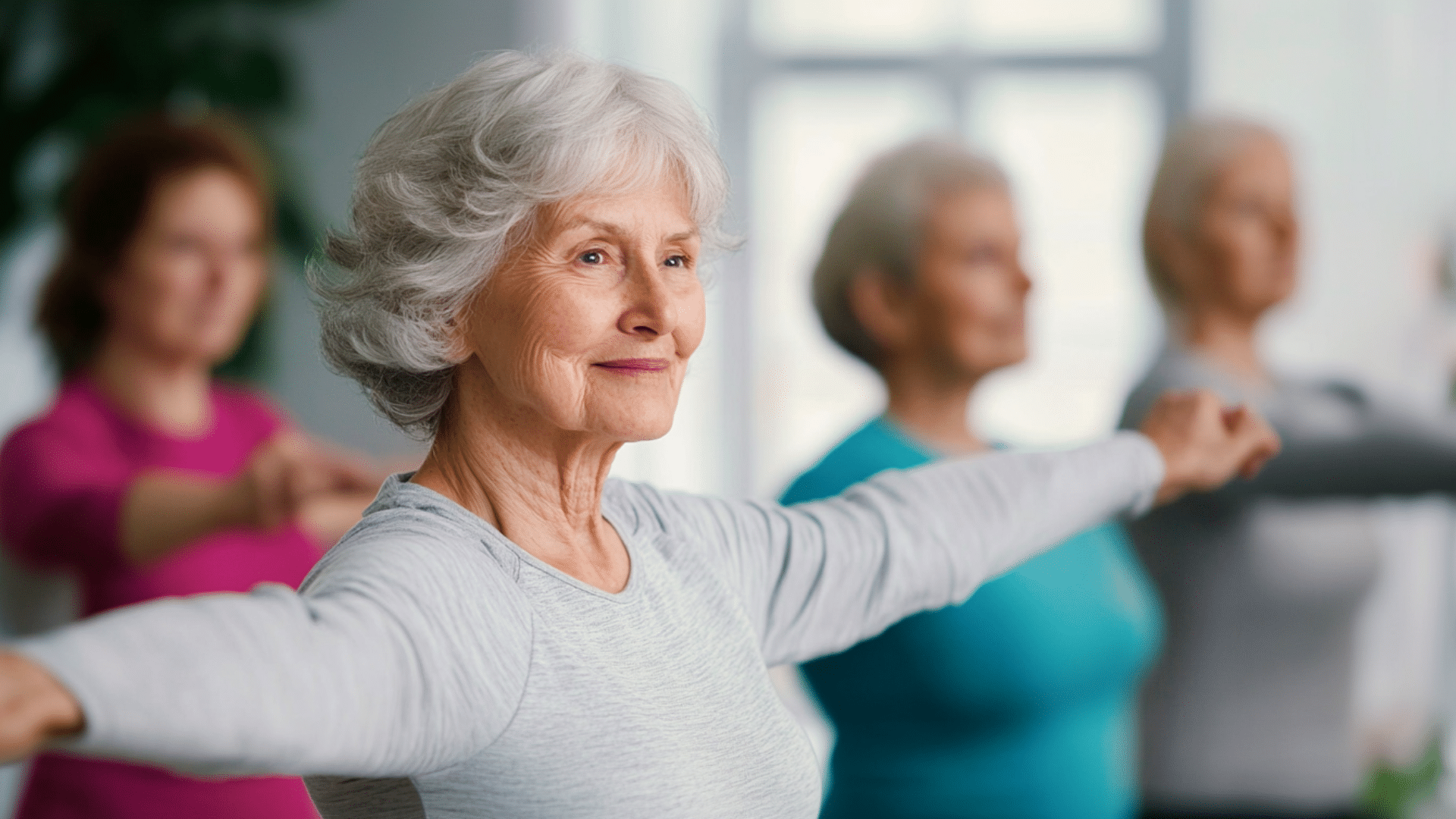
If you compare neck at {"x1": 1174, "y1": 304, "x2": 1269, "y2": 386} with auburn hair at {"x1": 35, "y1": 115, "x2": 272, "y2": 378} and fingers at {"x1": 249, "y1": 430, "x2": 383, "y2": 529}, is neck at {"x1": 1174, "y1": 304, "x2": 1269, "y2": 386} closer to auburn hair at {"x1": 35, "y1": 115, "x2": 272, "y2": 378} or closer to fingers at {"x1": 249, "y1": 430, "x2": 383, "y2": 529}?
fingers at {"x1": 249, "y1": 430, "x2": 383, "y2": 529}

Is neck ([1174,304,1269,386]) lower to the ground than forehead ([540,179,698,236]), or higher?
lower

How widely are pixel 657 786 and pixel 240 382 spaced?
1.84 metres

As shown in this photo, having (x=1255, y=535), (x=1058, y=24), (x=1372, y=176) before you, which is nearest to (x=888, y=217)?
(x=1255, y=535)

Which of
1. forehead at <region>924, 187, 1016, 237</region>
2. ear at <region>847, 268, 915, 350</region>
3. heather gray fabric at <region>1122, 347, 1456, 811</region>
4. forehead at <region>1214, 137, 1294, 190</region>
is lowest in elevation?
heather gray fabric at <region>1122, 347, 1456, 811</region>

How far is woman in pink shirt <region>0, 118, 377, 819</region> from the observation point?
1024 mm

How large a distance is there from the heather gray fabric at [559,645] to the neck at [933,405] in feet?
0.85

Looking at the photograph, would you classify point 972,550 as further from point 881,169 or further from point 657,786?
point 881,169

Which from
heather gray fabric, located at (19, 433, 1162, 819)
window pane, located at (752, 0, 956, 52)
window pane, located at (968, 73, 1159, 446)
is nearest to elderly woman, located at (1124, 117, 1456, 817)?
heather gray fabric, located at (19, 433, 1162, 819)

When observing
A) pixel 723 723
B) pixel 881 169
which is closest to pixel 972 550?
pixel 723 723

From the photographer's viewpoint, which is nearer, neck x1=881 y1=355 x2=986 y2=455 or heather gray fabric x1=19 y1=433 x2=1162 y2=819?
heather gray fabric x1=19 y1=433 x2=1162 y2=819

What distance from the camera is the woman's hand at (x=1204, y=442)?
0.75 metres

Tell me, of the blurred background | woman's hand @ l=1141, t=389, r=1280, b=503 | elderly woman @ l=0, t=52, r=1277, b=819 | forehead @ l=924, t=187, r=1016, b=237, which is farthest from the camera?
the blurred background

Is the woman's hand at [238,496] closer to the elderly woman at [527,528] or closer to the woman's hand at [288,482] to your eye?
the woman's hand at [288,482]

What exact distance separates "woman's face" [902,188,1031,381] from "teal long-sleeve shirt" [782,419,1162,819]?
0.10 m
